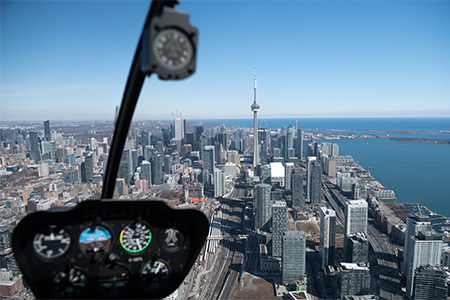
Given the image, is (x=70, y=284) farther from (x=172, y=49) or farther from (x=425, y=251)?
(x=425, y=251)

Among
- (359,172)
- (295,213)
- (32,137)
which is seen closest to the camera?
(32,137)

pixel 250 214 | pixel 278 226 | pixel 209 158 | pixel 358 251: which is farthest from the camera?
pixel 209 158

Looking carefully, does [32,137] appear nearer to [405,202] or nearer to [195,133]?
[195,133]

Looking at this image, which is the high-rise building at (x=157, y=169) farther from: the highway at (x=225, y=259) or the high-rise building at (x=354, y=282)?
the high-rise building at (x=354, y=282)

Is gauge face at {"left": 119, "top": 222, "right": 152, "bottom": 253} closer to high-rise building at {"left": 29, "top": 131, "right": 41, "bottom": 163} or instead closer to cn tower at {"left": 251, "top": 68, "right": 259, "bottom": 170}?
high-rise building at {"left": 29, "top": 131, "right": 41, "bottom": 163}

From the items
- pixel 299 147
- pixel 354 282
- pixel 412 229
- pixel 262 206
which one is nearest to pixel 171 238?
pixel 354 282

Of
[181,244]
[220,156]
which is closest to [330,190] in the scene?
[220,156]

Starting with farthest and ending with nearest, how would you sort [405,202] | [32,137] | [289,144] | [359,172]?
1. [289,144]
2. [359,172]
3. [405,202]
4. [32,137]
